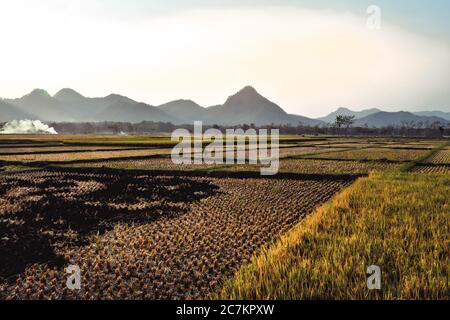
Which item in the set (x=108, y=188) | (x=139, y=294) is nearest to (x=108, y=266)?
(x=139, y=294)

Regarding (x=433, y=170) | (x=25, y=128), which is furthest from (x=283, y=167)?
(x=25, y=128)

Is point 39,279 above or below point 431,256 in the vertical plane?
below

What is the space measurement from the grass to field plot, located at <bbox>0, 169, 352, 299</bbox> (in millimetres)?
894

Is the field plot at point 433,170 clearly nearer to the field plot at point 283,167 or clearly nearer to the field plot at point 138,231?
the field plot at point 283,167

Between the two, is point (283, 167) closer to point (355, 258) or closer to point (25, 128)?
point (355, 258)

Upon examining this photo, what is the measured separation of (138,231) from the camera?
9750 mm

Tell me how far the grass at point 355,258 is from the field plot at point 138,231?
2.93 ft

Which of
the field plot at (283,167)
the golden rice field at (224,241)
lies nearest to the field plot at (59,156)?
the field plot at (283,167)

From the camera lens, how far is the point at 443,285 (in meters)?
5.01

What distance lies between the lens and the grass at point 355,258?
4996 mm

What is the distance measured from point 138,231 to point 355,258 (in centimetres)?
550
